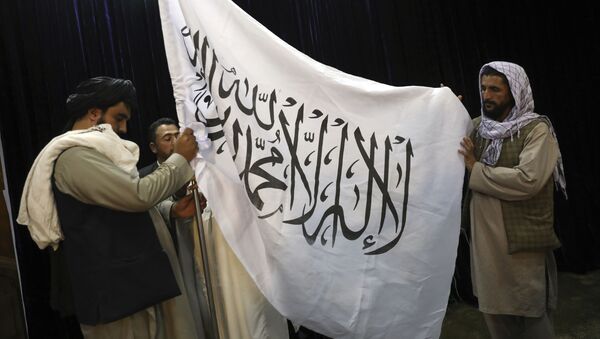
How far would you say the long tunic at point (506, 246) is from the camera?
6.80ft

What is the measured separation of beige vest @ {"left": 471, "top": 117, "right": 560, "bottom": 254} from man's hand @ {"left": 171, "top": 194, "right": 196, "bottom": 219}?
1259mm

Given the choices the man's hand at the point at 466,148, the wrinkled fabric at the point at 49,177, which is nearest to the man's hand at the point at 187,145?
the wrinkled fabric at the point at 49,177

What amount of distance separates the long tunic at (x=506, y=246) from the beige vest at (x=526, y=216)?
3cm

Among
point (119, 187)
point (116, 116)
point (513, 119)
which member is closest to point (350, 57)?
point (513, 119)

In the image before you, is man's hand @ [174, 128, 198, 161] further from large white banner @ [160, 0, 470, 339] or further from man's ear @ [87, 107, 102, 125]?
man's ear @ [87, 107, 102, 125]

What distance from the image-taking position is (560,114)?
4293 millimetres

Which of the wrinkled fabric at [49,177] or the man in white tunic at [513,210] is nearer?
the wrinkled fabric at [49,177]

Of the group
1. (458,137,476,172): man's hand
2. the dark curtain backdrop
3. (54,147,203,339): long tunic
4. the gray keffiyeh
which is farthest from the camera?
the dark curtain backdrop

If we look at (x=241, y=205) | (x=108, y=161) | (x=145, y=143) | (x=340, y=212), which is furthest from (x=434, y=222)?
(x=145, y=143)

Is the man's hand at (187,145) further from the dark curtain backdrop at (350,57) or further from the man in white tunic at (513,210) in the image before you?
the dark curtain backdrop at (350,57)

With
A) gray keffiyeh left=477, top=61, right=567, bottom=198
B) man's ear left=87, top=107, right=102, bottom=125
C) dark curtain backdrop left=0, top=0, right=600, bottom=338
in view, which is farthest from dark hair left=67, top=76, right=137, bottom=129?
gray keffiyeh left=477, top=61, right=567, bottom=198

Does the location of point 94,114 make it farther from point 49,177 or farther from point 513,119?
point 513,119

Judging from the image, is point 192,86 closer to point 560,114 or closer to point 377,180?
point 377,180

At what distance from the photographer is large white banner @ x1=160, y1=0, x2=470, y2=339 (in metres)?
1.73
